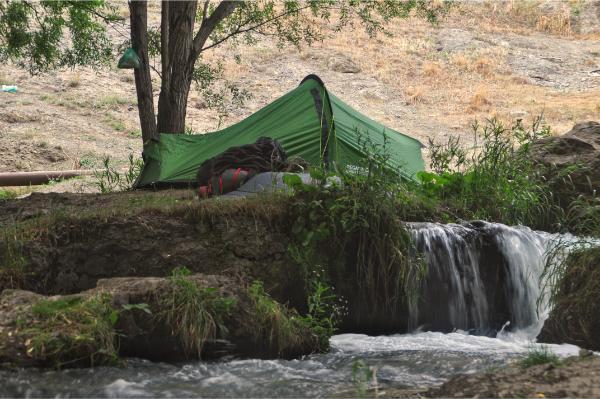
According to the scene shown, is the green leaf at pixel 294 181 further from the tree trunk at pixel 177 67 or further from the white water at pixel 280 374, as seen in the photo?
the tree trunk at pixel 177 67

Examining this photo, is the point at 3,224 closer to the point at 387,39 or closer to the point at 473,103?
the point at 473,103

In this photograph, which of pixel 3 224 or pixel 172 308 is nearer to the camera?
pixel 172 308

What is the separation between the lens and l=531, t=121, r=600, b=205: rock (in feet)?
35.0

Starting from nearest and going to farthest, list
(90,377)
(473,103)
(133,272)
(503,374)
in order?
(503,374) < (90,377) < (133,272) < (473,103)

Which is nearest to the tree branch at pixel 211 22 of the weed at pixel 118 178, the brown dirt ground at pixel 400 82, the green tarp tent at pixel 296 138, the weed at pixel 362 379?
the green tarp tent at pixel 296 138

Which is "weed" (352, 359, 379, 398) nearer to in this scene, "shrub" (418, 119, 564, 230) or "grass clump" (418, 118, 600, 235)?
"grass clump" (418, 118, 600, 235)

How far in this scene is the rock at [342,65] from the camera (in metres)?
31.7

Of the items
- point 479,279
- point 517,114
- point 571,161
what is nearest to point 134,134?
point 517,114

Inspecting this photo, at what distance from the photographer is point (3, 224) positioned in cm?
846

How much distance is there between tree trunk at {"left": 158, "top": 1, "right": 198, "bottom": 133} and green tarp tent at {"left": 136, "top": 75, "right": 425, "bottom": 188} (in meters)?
0.87

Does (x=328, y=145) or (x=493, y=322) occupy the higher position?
(x=328, y=145)

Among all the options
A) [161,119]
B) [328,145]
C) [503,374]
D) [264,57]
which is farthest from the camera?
[264,57]

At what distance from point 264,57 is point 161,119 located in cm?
1841

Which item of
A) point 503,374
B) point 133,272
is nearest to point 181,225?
point 133,272
